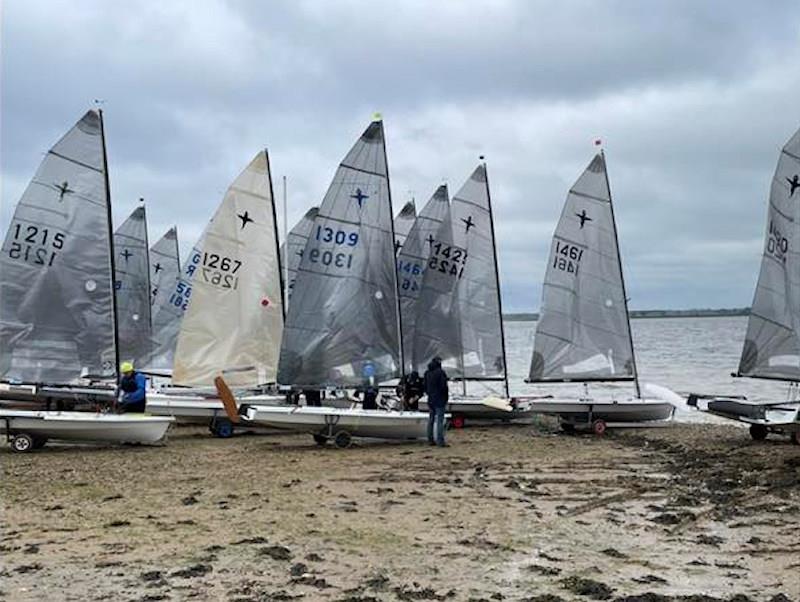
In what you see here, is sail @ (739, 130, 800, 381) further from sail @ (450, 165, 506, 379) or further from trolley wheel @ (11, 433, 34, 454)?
trolley wheel @ (11, 433, 34, 454)

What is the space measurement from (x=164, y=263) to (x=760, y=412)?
63.0 feet

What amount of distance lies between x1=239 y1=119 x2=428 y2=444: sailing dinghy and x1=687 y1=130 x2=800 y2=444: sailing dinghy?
6.18 m

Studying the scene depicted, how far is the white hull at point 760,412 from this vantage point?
15.4 meters

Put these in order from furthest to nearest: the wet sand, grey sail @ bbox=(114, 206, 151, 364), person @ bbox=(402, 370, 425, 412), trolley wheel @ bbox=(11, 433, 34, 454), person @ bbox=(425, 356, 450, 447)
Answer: grey sail @ bbox=(114, 206, 151, 364) < person @ bbox=(402, 370, 425, 412) < person @ bbox=(425, 356, 450, 447) < trolley wheel @ bbox=(11, 433, 34, 454) < the wet sand

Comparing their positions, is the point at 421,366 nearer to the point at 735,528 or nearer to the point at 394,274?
the point at 394,274

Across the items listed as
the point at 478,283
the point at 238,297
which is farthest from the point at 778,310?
the point at 238,297

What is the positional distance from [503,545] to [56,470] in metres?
7.01

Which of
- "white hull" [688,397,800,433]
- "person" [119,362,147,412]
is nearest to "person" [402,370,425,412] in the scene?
"person" [119,362,147,412]

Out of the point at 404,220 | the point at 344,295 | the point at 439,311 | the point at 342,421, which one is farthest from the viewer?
the point at 404,220

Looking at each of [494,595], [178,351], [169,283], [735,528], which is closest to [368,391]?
[178,351]

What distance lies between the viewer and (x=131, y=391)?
50.3 ft

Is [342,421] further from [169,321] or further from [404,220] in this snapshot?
[404,220]

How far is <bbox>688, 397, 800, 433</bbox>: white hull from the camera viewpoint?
50.6 feet

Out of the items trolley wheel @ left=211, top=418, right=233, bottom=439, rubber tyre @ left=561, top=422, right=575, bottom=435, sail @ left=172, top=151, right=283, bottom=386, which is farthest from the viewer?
rubber tyre @ left=561, top=422, right=575, bottom=435
